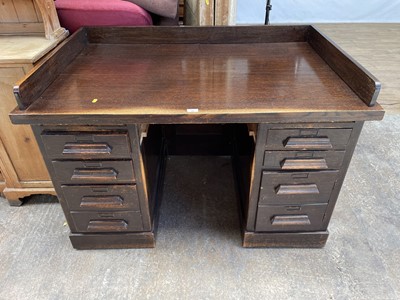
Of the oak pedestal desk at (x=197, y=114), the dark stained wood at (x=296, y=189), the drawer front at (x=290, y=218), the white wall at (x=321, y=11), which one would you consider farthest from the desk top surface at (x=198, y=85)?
the white wall at (x=321, y=11)

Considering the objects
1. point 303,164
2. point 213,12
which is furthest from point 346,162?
point 213,12

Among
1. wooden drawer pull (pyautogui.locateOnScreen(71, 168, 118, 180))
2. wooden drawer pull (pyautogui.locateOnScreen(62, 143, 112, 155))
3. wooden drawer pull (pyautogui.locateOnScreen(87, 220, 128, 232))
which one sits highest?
wooden drawer pull (pyautogui.locateOnScreen(62, 143, 112, 155))

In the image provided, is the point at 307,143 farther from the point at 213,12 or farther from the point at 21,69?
the point at 21,69

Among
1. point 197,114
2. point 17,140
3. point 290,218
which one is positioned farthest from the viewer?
point 17,140

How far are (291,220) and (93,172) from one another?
0.84 m

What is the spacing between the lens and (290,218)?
1.38 m

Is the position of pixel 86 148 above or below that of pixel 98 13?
below

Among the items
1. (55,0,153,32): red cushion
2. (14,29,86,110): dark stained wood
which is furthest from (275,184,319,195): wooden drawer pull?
(55,0,153,32): red cushion

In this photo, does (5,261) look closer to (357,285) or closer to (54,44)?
(54,44)

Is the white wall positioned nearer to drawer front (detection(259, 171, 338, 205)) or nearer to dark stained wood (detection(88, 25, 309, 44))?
dark stained wood (detection(88, 25, 309, 44))

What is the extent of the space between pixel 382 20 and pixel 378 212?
4442 mm

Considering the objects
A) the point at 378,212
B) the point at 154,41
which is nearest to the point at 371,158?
the point at 378,212

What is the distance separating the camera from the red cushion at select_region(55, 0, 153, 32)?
5.05ft

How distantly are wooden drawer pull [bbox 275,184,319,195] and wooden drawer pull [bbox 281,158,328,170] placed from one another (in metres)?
0.10
